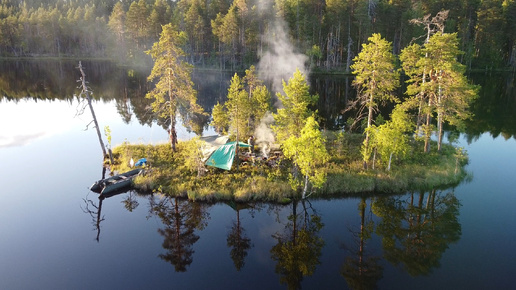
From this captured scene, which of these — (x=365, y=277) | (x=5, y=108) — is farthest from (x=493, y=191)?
(x=5, y=108)

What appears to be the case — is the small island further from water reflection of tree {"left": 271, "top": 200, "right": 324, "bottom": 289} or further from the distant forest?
the distant forest

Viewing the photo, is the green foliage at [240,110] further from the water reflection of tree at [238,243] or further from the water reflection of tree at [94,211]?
the water reflection of tree at [94,211]

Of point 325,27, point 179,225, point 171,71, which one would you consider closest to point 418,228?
point 179,225

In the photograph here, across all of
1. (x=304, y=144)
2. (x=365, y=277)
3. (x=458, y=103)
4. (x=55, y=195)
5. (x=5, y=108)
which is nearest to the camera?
(x=365, y=277)

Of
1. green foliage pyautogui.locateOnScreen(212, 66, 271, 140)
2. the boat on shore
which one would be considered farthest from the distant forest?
the boat on shore

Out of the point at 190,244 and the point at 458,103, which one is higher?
the point at 458,103

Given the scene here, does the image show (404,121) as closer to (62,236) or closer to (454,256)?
(454,256)
